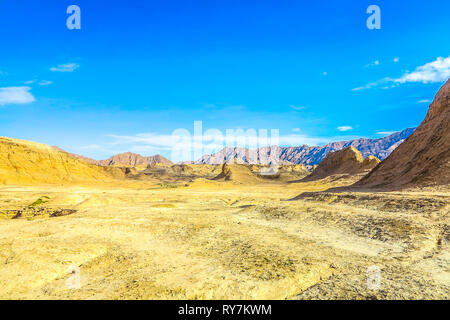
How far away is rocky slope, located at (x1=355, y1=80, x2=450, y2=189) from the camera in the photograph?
2501cm

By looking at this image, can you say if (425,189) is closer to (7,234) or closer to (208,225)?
(208,225)

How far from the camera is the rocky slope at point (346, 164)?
61.5 meters

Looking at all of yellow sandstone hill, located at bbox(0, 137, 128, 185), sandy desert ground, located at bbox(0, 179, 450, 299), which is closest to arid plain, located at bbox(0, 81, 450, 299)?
sandy desert ground, located at bbox(0, 179, 450, 299)

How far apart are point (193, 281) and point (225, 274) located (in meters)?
1.04

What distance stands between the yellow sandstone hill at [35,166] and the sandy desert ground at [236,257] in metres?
55.0

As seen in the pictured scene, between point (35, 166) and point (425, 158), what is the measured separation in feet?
259

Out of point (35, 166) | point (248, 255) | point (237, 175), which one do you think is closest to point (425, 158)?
point (248, 255)

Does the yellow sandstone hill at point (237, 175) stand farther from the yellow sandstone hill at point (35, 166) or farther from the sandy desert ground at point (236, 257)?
the sandy desert ground at point (236, 257)

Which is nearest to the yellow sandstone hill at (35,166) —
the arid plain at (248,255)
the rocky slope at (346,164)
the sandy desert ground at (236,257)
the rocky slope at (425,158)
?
the arid plain at (248,255)

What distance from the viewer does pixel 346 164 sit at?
69938mm

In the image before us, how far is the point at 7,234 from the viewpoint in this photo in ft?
42.3

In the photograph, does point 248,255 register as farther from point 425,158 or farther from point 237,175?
point 237,175
